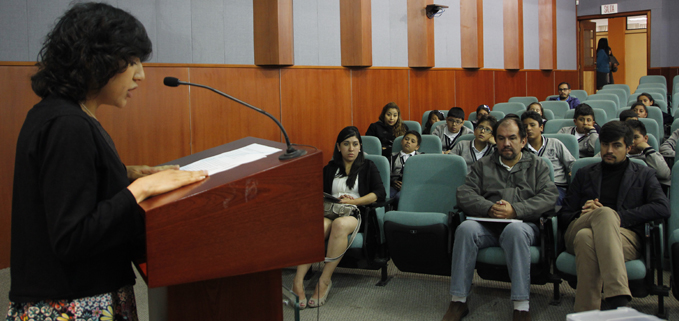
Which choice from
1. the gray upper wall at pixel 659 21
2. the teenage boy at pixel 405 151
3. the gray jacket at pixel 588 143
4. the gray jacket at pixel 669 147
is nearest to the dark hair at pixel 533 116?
the gray jacket at pixel 588 143

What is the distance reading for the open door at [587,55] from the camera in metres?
12.5

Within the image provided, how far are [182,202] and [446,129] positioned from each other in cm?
472

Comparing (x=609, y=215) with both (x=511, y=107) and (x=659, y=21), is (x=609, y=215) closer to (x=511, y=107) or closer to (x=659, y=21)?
(x=511, y=107)

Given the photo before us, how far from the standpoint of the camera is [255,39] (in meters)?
5.51

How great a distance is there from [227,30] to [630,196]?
3954mm

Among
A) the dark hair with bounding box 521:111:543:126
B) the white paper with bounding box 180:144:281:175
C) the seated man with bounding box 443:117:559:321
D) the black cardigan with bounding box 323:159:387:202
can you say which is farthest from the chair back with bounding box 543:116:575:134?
the white paper with bounding box 180:144:281:175

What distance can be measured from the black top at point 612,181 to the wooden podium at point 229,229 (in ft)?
7.43

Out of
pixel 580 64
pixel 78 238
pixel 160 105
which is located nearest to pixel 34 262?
pixel 78 238

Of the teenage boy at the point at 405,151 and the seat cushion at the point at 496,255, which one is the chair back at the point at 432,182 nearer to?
the seat cushion at the point at 496,255

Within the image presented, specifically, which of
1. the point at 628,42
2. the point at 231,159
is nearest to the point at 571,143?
the point at 231,159

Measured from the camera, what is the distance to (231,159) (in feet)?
4.09

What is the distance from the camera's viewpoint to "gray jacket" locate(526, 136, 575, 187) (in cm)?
371

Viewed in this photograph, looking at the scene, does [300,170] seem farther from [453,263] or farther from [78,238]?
[453,263]

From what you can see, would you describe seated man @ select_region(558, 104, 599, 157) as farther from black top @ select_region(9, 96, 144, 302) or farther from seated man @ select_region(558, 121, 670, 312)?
black top @ select_region(9, 96, 144, 302)
